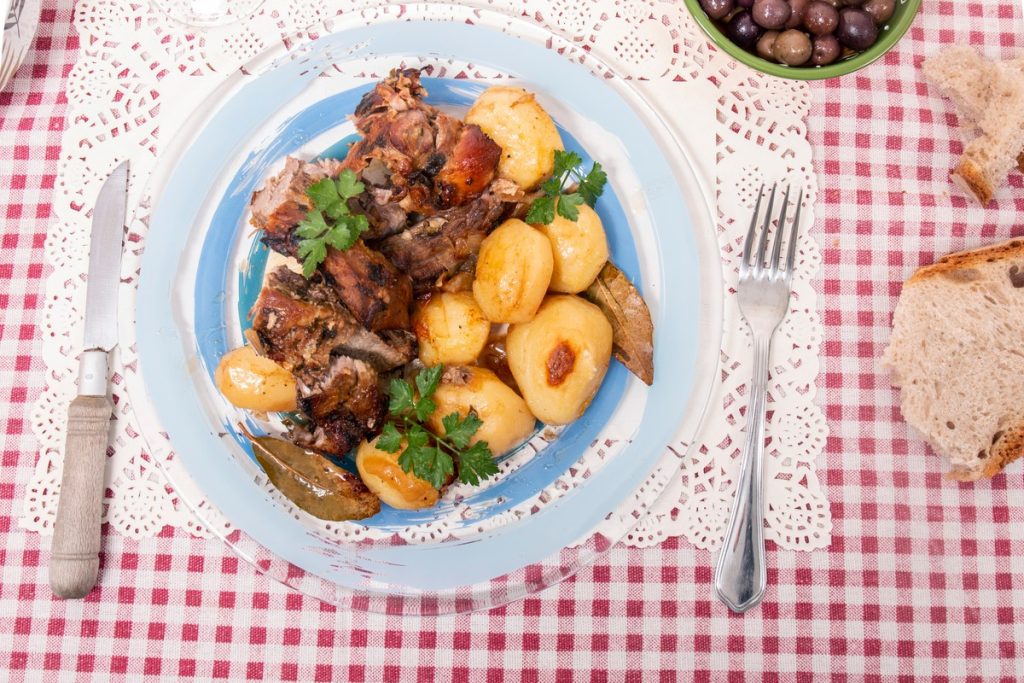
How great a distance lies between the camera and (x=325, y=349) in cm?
181

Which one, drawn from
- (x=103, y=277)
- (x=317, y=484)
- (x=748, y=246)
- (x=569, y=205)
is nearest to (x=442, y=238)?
(x=569, y=205)

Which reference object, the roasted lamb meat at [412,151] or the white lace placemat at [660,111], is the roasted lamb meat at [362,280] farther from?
the white lace placemat at [660,111]

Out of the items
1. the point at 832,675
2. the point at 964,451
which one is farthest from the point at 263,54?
the point at 832,675

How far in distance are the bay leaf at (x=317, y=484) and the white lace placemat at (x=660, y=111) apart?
0.28 meters

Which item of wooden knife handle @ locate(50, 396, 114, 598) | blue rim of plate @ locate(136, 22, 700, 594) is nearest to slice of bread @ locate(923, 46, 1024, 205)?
blue rim of plate @ locate(136, 22, 700, 594)

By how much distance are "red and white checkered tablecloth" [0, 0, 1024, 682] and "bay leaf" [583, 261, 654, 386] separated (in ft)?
1.81

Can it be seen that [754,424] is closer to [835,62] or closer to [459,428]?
[459,428]

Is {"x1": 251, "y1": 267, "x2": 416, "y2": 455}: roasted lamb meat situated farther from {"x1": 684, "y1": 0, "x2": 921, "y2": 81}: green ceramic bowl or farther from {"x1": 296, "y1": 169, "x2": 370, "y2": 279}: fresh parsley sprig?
{"x1": 684, "y1": 0, "x2": 921, "y2": 81}: green ceramic bowl

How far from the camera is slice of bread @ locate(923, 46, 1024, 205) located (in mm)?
2133

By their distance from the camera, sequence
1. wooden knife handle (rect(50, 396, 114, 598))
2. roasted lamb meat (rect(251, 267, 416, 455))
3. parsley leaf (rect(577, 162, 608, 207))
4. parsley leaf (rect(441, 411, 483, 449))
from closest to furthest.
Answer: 1. roasted lamb meat (rect(251, 267, 416, 455))
2. parsley leaf (rect(441, 411, 483, 449))
3. parsley leaf (rect(577, 162, 608, 207))
4. wooden knife handle (rect(50, 396, 114, 598))

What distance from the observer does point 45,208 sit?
2252 mm

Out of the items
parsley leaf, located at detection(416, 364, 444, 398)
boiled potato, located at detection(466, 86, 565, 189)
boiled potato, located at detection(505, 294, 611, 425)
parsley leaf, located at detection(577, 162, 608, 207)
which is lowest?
parsley leaf, located at detection(416, 364, 444, 398)

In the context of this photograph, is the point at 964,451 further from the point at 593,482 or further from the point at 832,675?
the point at 593,482

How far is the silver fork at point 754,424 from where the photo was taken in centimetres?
213
